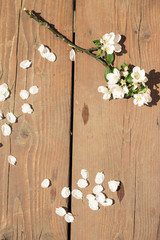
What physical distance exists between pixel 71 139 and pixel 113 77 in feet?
0.96

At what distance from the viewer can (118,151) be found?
4.15 feet

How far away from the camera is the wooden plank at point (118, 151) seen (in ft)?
4.11

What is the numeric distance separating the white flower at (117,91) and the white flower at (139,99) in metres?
0.05

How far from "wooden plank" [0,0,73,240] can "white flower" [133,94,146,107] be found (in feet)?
0.85

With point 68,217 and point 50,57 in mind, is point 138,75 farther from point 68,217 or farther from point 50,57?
point 68,217

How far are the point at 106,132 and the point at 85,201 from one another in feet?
0.93

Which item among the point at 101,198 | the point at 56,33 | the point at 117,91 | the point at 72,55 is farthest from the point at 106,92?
the point at 101,198

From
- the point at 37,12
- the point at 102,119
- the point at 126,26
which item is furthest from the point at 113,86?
the point at 37,12

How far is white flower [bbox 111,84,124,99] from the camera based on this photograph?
119cm

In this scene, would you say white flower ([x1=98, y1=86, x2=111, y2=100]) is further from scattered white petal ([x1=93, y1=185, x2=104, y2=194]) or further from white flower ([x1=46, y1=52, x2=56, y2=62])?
scattered white petal ([x1=93, y1=185, x2=104, y2=194])

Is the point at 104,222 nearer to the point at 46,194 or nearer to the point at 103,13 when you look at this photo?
the point at 46,194

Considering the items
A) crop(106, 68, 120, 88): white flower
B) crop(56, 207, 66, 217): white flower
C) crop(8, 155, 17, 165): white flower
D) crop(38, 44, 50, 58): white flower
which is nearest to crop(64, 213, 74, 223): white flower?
crop(56, 207, 66, 217): white flower

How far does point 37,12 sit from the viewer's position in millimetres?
1298

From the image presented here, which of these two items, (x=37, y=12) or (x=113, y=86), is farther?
(x=37, y=12)
